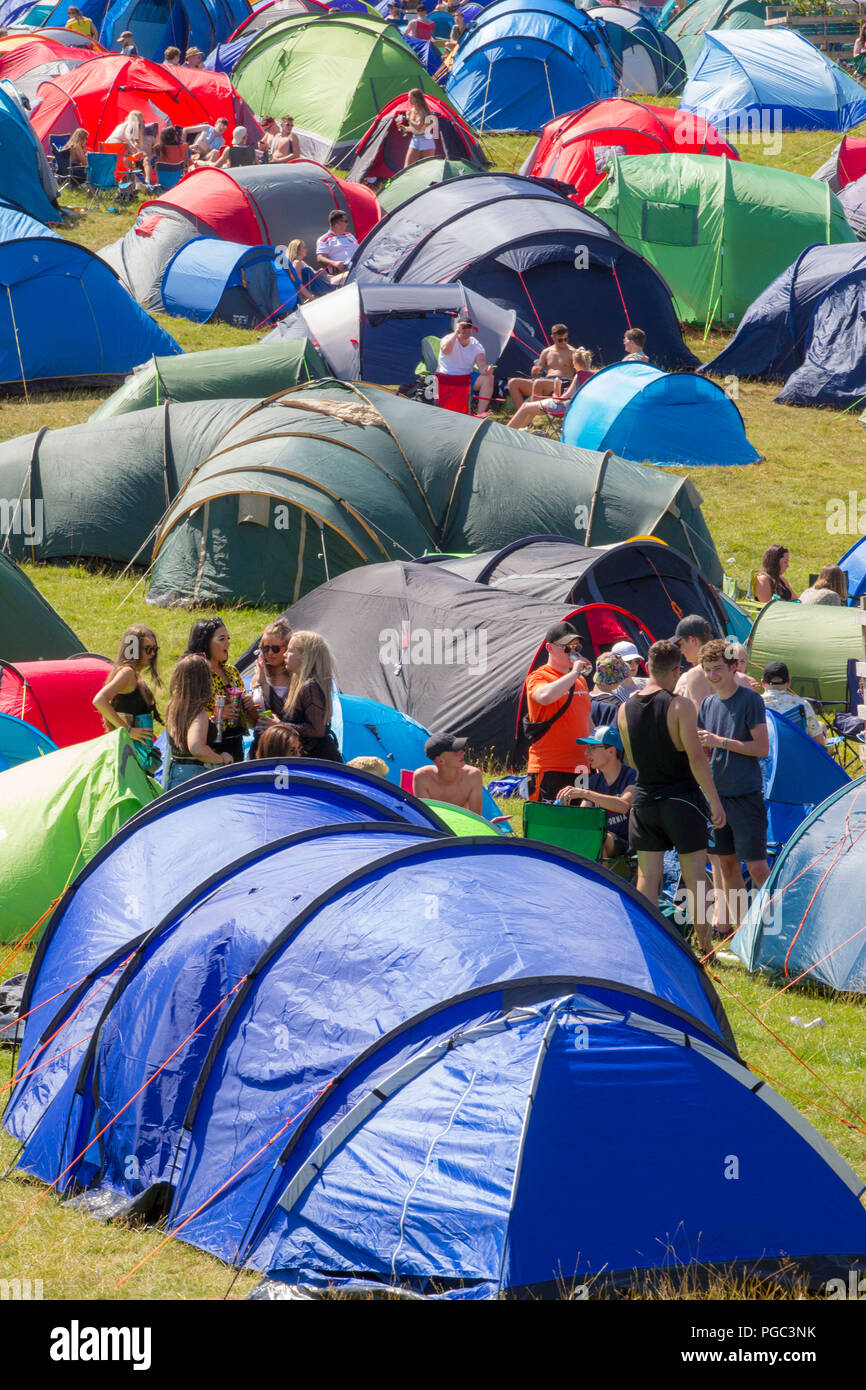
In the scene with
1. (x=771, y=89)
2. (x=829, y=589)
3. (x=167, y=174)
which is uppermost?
(x=771, y=89)

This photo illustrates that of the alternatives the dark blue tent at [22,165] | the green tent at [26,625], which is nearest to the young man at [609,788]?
the green tent at [26,625]

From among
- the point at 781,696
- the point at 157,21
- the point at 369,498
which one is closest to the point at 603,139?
the point at 369,498

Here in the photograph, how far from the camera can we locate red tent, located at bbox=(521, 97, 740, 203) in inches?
953

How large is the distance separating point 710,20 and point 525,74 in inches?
348

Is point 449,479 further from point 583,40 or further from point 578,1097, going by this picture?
point 583,40

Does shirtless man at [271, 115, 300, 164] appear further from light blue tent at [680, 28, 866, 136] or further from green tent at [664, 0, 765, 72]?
green tent at [664, 0, 765, 72]

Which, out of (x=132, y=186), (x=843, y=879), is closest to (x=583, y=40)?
(x=132, y=186)

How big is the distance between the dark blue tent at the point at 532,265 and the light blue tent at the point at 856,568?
18.2 ft

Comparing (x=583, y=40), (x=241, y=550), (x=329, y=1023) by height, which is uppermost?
(x=583, y=40)

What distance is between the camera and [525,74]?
29.5 metres

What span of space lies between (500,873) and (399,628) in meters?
5.55

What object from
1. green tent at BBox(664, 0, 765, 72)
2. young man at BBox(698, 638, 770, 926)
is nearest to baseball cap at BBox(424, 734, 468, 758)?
young man at BBox(698, 638, 770, 926)

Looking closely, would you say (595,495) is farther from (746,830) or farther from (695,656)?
(746,830)
